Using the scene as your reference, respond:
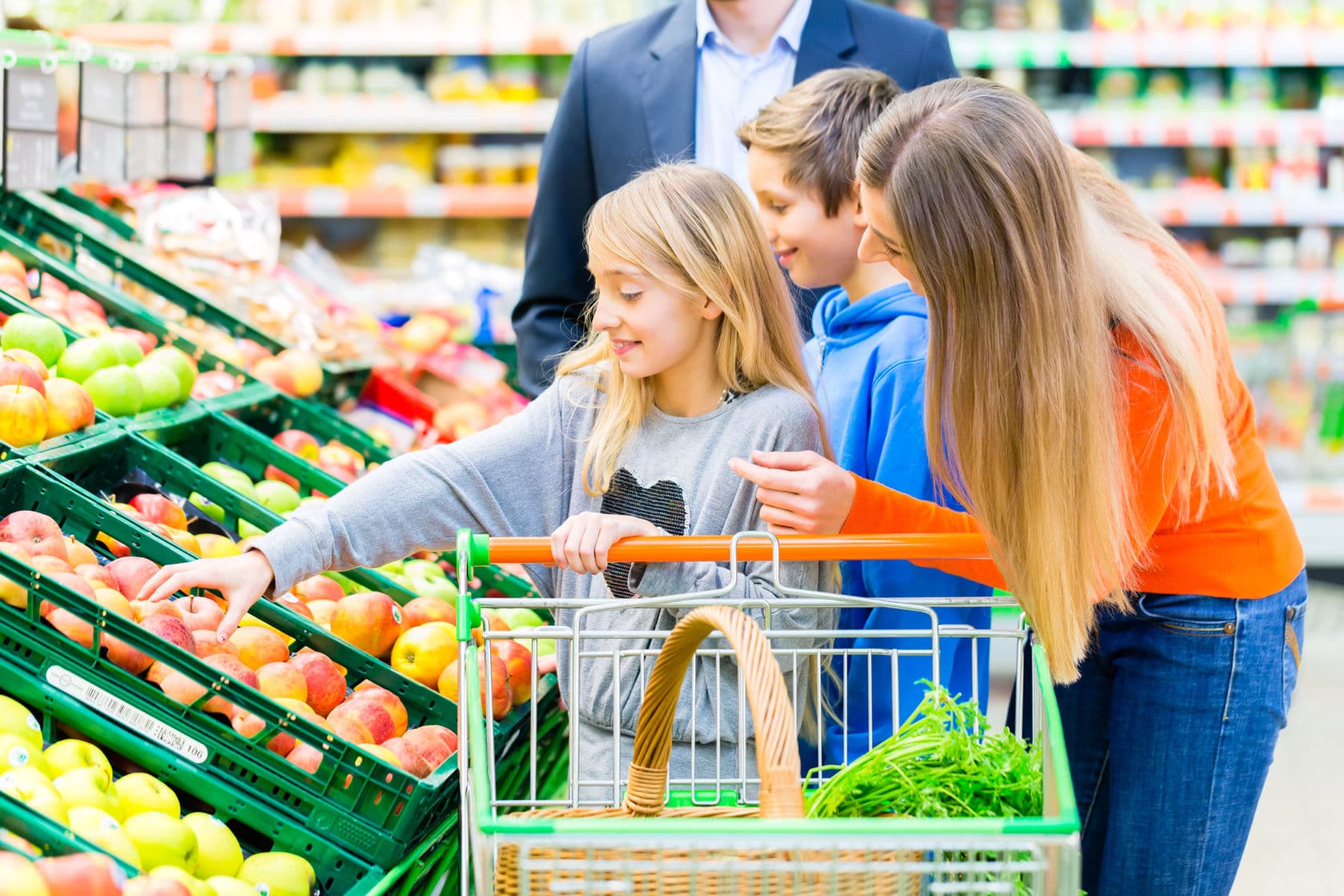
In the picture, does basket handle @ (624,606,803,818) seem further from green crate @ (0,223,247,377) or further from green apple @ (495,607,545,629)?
green crate @ (0,223,247,377)

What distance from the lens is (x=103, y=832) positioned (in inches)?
48.4

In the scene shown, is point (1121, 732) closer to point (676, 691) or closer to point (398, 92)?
point (676, 691)

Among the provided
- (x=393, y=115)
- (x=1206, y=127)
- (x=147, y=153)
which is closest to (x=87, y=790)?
(x=147, y=153)

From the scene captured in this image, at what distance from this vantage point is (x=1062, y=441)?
1.31 m

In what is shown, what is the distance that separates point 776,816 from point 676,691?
8.7 inches

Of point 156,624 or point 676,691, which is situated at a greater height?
point 676,691

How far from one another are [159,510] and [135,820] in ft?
2.39

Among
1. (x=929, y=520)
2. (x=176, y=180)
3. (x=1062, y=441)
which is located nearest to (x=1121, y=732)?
(x=929, y=520)

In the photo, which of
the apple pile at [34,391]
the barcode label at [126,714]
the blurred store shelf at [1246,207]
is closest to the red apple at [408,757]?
the barcode label at [126,714]

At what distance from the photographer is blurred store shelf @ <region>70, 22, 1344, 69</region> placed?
472 cm

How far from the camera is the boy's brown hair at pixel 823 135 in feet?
6.26

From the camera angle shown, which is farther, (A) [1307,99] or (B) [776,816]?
(A) [1307,99]

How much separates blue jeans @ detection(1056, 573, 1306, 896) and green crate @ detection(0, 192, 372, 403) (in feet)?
6.20

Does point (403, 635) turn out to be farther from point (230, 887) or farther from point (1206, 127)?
point (1206, 127)
